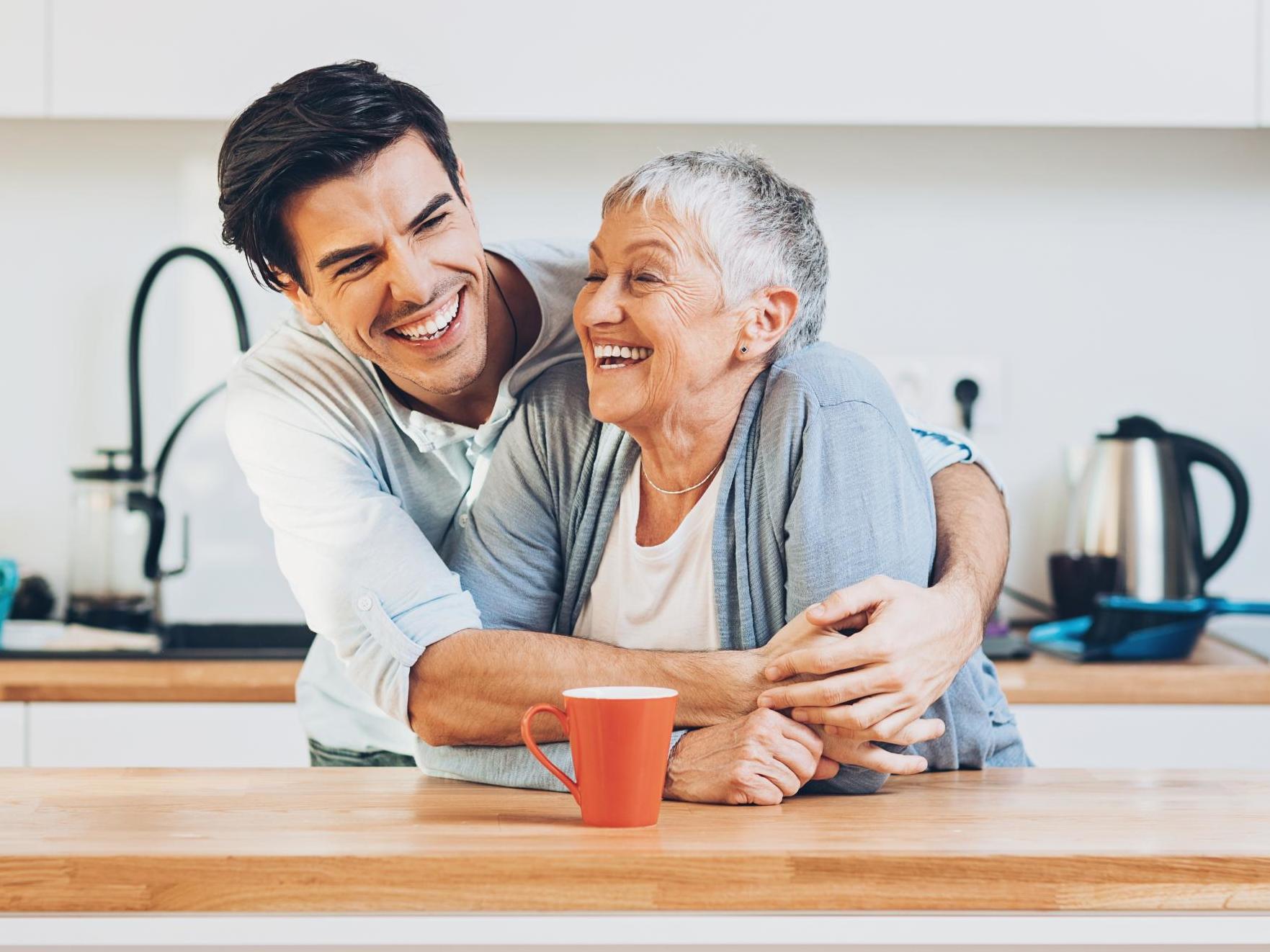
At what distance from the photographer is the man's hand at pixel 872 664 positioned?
1.10 meters

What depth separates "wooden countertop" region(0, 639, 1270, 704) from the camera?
2012 millimetres

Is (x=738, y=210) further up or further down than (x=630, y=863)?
further up

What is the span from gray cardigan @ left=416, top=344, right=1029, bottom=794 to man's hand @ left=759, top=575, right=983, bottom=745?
44 millimetres

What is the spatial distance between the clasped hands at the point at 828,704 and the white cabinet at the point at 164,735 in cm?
109

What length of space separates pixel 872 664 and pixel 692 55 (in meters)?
1.36

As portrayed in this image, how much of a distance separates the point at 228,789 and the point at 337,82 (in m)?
0.69

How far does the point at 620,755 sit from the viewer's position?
3.22ft

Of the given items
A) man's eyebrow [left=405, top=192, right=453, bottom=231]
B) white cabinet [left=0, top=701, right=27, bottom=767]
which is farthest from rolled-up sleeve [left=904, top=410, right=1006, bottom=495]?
white cabinet [left=0, top=701, right=27, bottom=767]

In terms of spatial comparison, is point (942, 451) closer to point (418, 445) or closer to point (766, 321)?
point (766, 321)

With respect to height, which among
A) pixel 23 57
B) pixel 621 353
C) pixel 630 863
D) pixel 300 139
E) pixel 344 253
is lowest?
pixel 630 863

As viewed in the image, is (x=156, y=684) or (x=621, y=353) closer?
(x=621, y=353)

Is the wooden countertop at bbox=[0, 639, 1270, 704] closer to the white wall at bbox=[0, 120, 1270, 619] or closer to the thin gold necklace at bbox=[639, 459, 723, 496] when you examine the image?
the white wall at bbox=[0, 120, 1270, 619]

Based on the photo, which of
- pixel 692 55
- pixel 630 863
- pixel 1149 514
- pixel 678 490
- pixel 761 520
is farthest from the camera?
pixel 1149 514

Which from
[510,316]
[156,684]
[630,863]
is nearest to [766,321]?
[510,316]
